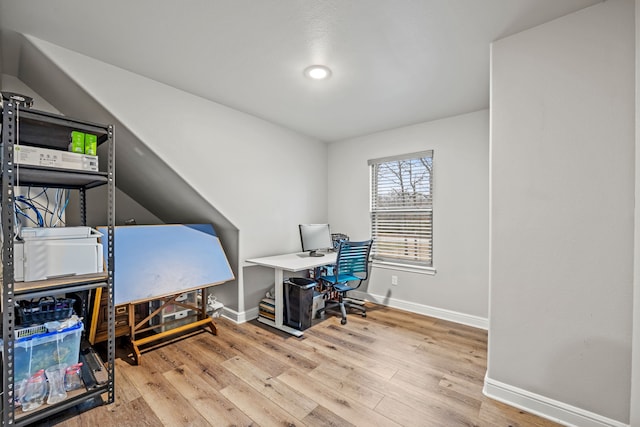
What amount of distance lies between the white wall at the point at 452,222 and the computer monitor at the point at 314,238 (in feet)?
2.71

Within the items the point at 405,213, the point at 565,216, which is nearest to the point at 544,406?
the point at 565,216

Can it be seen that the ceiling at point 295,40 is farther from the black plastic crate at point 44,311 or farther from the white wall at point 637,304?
the black plastic crate at point 44,311

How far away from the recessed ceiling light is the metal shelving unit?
1.46 meters

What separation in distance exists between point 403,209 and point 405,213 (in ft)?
0.19

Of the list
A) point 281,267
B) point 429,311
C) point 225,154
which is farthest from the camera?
point 429,311

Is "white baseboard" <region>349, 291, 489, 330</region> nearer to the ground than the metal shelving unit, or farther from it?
nearer to the ground

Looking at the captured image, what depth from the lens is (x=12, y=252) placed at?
142 cm

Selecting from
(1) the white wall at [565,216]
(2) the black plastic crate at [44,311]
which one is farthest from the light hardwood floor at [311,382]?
(2) the black plastic crate at [44,311]

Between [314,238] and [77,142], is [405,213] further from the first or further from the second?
[77,142]

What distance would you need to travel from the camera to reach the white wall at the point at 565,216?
1476 millimetres

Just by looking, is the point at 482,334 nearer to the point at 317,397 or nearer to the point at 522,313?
the point at 522,313

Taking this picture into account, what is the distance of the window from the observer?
11.2ft

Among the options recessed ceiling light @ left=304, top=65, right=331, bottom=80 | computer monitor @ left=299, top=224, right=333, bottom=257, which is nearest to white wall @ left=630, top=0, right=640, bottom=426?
recessed ceiling light @ left=304, top=65, right=331, bottom=80

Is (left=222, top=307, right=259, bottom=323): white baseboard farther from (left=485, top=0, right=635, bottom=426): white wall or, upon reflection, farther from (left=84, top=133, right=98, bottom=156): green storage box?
(left=485, top=0, right=635, bottom=426): white wall
